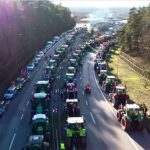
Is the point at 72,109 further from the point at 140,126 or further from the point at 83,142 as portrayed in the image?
the point at 83,142

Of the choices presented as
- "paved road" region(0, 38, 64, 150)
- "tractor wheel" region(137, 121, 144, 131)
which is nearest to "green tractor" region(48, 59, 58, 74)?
"paved road" region(0, 38, 64, 150)

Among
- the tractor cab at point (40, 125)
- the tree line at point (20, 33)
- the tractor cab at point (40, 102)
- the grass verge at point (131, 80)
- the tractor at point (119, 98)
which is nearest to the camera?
the tractor cab at point (40, 125)

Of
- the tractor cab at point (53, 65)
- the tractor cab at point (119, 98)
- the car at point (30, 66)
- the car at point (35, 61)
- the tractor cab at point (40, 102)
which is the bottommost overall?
the car at point (35, 61)

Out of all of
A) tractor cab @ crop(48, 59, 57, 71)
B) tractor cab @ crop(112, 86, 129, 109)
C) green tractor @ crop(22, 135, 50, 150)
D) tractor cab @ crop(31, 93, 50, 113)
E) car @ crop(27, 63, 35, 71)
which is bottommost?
car @ crop(27, 63, 35, 71)

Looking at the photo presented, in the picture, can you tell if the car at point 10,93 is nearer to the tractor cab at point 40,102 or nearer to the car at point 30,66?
the tractor cab at point 40,102

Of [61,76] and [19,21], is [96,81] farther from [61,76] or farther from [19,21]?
[19,21]

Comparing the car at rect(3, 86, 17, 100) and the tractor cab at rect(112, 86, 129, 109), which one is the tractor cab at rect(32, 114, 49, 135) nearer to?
the tractor cab at rect(112, 86, 129, 109)

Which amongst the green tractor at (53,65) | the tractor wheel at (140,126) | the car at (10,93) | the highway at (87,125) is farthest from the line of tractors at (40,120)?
the tractor wheel at (140,126)
